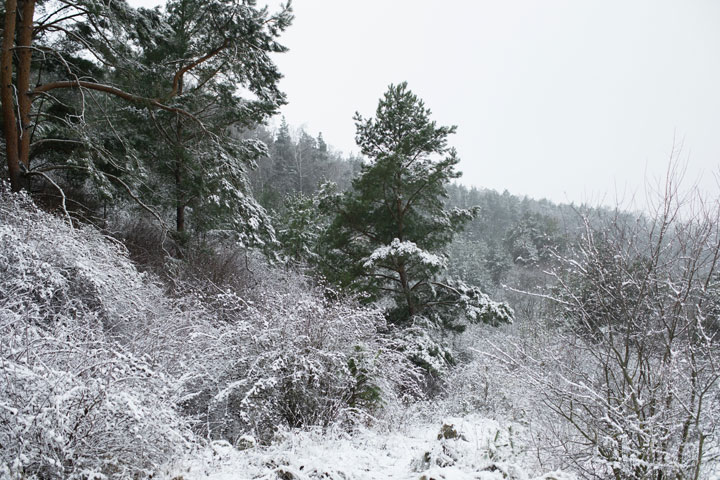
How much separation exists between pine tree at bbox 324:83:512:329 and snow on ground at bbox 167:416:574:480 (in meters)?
6.27

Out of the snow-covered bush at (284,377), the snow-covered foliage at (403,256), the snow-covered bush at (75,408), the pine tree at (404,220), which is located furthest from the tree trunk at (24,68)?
the snow-covered foliage at (403,256)

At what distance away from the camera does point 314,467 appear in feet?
9.50

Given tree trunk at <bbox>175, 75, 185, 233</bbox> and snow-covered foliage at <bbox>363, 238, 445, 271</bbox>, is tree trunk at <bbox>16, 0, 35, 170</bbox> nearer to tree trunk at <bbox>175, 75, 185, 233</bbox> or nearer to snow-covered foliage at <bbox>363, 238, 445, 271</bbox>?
tree trunk at <bbox>175, 75, 185, 233</bbox>

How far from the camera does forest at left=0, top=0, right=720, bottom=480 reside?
281cm

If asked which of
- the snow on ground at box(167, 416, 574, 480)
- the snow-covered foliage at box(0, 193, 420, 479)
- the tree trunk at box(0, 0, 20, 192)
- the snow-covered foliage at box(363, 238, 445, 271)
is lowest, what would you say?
the snow on ground at box(167, 416, 574, 480)

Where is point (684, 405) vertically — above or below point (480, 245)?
below

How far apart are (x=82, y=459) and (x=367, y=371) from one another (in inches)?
129

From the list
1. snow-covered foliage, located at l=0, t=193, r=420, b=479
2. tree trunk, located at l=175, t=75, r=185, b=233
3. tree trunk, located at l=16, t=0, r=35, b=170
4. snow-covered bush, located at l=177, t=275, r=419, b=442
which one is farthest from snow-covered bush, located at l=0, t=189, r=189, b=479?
tree trunk, located at l=175, t=75, r=185, b=233

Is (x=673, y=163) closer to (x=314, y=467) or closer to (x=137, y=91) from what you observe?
(x=314, y=467)

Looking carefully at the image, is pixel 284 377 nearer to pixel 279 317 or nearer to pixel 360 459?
pixel 279 317

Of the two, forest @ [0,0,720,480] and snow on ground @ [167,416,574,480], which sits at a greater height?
forest @ [0,0,720,480]

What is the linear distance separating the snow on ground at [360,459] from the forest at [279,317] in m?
0.03

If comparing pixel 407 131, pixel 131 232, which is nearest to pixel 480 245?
pixel 407 131

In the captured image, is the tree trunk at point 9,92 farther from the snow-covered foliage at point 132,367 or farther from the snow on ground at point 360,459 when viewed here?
the snow on ground at point 360,459
